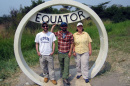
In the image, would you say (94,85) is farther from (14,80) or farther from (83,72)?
(14,80)

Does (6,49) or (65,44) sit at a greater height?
(65,44)

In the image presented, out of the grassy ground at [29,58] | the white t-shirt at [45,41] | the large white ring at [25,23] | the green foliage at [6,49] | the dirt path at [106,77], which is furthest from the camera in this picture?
the green foliage at [6,49]

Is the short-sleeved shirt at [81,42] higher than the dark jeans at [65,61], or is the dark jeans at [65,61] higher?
the short-sleeved shirt at [81,42]

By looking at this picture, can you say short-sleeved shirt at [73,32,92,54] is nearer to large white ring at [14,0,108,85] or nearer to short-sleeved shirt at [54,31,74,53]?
short-sleeved shirt at [54,31,74,53]

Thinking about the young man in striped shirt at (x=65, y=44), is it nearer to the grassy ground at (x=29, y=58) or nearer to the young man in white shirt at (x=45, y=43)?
the young man in white shirt at (x=45, y=43)

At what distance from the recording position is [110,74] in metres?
5.03

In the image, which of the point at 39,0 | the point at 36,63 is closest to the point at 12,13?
the point at 39,0

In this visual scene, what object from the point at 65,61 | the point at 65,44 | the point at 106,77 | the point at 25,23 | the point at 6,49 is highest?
the point at 25,23

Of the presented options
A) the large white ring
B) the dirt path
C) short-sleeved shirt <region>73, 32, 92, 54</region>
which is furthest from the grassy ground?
short-sleeved shirt <region>73, 32, 92, 54</region>

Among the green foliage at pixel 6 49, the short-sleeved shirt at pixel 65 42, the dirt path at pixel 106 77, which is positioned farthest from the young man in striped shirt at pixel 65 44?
the green foliage at pixel 6 49

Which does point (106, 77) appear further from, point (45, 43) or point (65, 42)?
point (45, 43)

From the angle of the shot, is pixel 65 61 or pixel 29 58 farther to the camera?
pixel 29 58

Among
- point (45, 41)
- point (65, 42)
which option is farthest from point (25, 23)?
point (65, 42)

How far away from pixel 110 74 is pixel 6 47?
5492 millimetres
